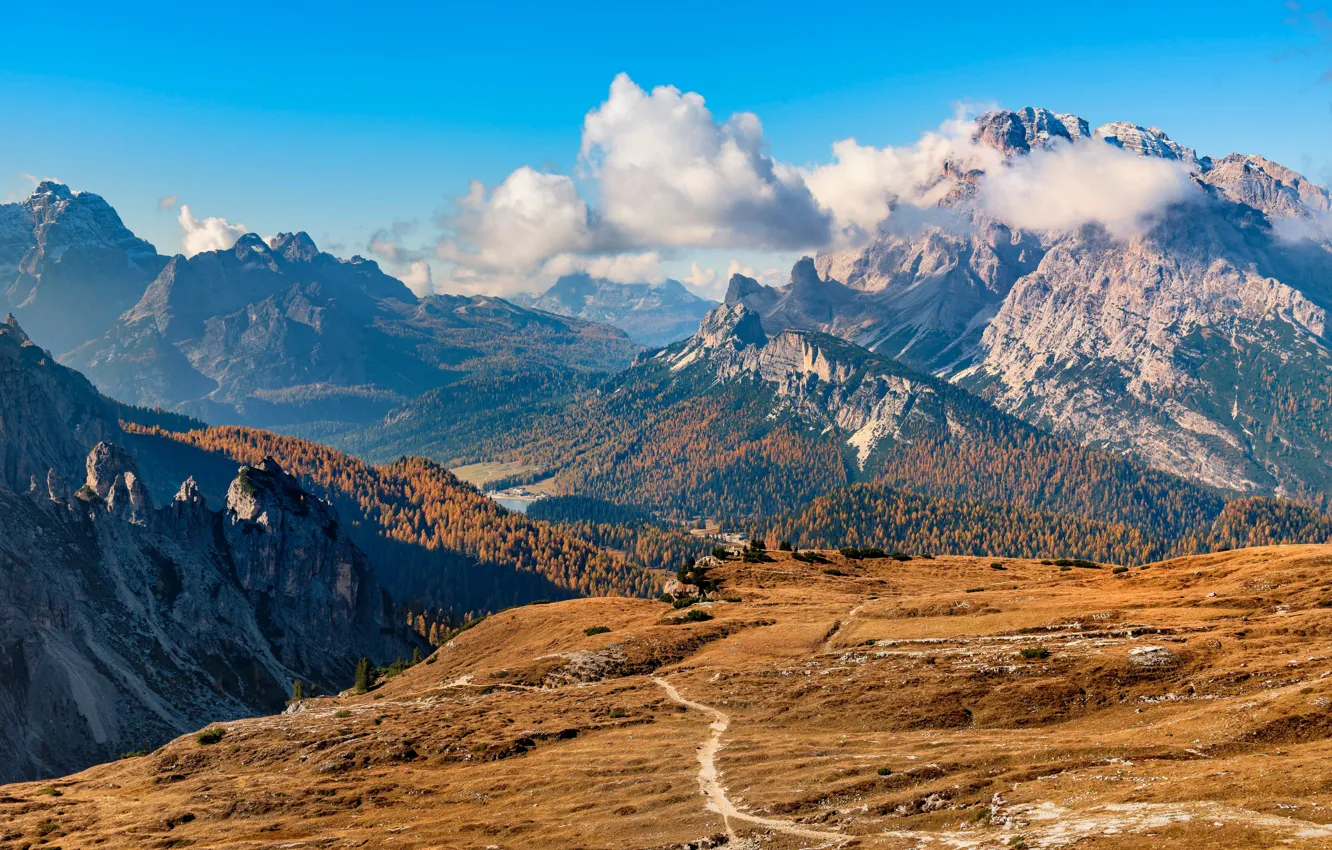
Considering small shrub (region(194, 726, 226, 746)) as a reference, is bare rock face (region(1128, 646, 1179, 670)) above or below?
below

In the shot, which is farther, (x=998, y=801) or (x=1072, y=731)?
(x=1072, y=731)

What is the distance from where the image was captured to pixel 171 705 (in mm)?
192125

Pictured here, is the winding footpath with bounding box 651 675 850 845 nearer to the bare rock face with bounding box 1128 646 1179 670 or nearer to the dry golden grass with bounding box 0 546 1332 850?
the dry golden grass with bounding box 0 546 1332 850

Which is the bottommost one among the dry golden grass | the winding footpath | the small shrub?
the winding footpath

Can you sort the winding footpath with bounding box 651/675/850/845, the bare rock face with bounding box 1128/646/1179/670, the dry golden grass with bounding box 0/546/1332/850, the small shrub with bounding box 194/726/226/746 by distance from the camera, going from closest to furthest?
Result: 1. the dry golden grass with bounding box 0/546/1332/850
2. the winding footpath with bounding box 651/675/850/845
3. the bare rock face with bounding box 1128/646/1179/670
4. the small shrub with bounding box 194/726/226/746

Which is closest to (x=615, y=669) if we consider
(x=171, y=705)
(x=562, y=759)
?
(x=562, y=759)

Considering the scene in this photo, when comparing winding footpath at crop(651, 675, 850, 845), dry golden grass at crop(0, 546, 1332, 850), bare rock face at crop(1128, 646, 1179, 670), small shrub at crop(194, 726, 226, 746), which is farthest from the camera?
small shrub at crop(194, 726, 226, 746)

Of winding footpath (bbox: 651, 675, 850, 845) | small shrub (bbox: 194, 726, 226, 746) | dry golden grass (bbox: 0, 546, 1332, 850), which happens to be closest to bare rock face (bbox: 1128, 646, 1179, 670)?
dry golden grass (bbox: 0, 546, 1332, 850)

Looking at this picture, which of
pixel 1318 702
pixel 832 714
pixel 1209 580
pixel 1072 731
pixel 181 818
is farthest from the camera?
pixel 1209 580

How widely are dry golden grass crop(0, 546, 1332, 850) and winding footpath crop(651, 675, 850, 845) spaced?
254mm

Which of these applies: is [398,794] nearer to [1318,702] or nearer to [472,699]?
[472,699]

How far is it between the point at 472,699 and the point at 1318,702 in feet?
266

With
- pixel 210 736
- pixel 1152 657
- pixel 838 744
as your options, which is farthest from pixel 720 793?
pixel 210 736

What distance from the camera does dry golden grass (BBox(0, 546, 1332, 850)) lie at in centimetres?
5106
